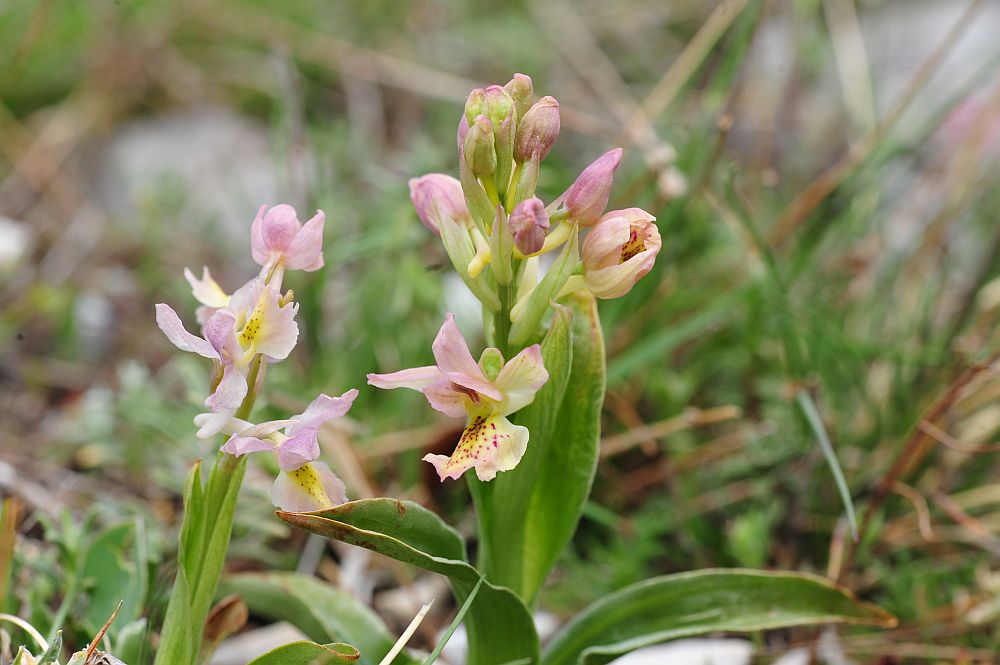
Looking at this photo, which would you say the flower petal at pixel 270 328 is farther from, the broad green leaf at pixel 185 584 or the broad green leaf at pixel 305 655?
the broad green leaf at pixel 305 655

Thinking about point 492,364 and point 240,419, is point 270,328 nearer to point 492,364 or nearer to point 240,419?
A: point 240,419

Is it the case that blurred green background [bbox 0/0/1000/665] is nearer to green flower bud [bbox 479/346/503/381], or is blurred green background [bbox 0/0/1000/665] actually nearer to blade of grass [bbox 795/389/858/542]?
blade of grass [bbox 795/389/858/542]

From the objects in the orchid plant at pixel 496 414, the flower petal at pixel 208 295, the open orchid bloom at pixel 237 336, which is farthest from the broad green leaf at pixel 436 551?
the flower petal at pixel 208 295

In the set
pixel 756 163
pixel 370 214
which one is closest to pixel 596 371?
pixel 370 214

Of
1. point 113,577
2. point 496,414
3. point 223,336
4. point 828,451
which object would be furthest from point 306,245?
point 828,451

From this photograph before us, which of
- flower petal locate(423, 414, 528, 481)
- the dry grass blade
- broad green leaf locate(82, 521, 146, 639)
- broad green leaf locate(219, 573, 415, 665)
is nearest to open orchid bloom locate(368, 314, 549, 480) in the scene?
flower petal locate(423, 414, 528, 481)

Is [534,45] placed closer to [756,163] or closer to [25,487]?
[756,163]
